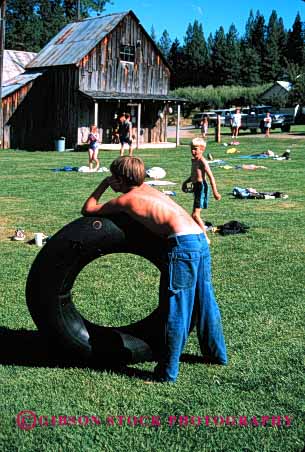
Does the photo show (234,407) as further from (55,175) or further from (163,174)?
(55,175)

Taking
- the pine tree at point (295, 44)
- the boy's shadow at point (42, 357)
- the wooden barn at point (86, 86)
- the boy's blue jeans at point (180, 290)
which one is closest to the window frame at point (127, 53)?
the wooden barn at point (86, 86)

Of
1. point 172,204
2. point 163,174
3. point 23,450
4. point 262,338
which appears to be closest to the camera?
point 23,450

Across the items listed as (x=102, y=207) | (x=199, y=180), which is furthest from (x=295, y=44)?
(x=102, y=207)

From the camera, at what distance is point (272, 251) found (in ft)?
29.6

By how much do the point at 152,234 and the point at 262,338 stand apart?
150 cm

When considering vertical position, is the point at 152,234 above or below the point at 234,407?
above

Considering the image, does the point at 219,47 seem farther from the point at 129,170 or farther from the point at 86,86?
the point at 129,170

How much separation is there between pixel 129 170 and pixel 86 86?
30682 mm

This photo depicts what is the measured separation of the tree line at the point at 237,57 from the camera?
114312 mm

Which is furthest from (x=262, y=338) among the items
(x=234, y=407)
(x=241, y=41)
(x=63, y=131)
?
(x=241, y=41)

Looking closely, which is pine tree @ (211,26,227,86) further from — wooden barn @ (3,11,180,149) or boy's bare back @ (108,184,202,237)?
boy's bare back @ (108,184,202,237)

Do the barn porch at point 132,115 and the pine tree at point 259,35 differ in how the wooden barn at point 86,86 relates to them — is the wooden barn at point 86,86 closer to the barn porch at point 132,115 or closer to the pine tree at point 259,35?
the barn porch at point 132,115

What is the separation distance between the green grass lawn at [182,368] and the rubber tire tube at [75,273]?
0.18 metres

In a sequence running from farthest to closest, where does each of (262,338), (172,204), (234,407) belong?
(262,338)
(172,204)
(234,407)
